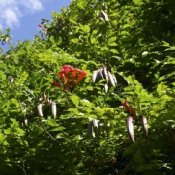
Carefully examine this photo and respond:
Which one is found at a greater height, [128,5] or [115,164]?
[128,5]

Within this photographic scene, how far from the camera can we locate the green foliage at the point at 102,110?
421cm

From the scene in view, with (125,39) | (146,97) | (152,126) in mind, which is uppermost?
(125,39)

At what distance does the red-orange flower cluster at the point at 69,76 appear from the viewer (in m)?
4.73

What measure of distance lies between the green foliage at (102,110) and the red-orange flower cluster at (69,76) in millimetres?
99

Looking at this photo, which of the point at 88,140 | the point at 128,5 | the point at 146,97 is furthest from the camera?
the point at 128,5

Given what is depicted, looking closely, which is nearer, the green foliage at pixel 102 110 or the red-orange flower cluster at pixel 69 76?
the green foliage at pixel 102 110

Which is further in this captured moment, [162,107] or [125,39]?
[125,39]

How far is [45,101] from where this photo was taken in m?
5.15

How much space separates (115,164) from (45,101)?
1.16m

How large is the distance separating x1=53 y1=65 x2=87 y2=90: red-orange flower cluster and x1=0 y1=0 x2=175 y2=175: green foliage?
0.32 ft

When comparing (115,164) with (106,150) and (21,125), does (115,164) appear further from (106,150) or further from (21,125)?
(21,125)

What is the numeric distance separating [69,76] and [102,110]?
83cm

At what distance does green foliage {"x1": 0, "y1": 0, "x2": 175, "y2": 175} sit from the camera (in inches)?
166

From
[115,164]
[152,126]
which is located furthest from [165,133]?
[115,164]
